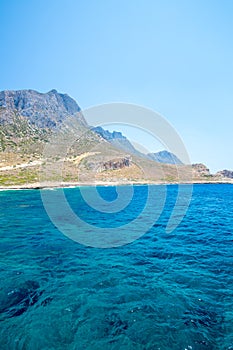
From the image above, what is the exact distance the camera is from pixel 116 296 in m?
12.1

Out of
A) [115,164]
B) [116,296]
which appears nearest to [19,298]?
[116,296]

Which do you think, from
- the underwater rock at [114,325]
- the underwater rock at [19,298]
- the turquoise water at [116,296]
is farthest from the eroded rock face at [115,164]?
the underwater rock at [114,325]

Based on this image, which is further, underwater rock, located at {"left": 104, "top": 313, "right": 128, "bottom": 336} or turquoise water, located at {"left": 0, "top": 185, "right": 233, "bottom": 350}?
underwater rock, located at {"left": 104, "top": 313, "right": 128, "bottom": 336}

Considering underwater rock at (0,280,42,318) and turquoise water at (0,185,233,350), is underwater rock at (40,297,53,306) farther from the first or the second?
underwater rock at (0,280,42,318)

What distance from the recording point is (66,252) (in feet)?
62.8

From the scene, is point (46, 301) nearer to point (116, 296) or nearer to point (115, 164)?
point (116, 296)

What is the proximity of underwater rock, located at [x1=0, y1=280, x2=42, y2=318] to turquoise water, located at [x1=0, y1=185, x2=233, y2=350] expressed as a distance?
0.14 ft

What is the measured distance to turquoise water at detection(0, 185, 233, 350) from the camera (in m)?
9.05

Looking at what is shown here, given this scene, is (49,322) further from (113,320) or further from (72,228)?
(72,228)

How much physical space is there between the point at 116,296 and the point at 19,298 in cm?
476

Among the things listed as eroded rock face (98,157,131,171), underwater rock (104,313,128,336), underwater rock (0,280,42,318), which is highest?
eroded rock face (98,157,131,171)

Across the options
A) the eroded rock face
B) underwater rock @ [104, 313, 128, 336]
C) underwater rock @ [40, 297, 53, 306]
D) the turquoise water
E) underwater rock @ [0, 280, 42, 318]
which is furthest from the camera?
the eroded rock face

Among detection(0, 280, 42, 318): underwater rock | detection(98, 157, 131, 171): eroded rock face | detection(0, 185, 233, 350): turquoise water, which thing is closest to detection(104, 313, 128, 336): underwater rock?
detection(0, 185, 233, 350): turquoise water

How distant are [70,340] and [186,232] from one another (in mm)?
20370
